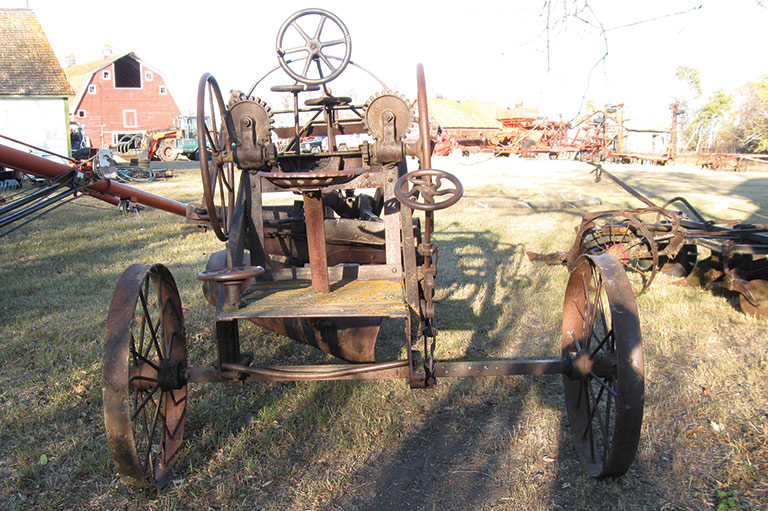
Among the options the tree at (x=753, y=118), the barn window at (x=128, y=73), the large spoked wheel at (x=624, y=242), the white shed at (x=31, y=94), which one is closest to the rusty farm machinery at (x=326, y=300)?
the large spoked wheel at (x=624, y=242)

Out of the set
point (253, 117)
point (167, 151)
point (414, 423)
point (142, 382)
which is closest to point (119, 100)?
point (167, 151)

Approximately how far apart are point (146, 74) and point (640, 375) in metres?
44.4

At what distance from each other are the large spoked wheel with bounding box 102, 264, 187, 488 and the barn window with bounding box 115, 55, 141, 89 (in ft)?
139

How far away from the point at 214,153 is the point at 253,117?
59cm

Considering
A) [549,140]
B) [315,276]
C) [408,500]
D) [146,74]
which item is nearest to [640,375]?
[408,500]

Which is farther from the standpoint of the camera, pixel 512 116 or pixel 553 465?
pixel 512 116

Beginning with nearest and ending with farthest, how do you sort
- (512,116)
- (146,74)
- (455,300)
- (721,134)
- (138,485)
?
(138,485)
(455,300)
(512,116)
(146,74)
(721,134)

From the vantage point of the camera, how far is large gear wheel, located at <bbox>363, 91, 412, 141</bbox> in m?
3.82

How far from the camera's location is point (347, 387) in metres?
3.88

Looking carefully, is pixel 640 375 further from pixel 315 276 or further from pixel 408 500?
pixel 315 276

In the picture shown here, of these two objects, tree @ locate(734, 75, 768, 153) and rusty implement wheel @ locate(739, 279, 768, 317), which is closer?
rusty implement wheel @ locate(739, 279, 768, 317)

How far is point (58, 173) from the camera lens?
5.99 m

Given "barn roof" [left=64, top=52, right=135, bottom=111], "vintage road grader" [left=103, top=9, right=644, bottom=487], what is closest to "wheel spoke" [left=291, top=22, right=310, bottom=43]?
"vintage road grader" [left=103, top=9, right=644, bottom=487]

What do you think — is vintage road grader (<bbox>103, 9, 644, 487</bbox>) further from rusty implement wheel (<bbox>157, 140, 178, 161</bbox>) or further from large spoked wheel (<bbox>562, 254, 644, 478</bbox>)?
rusty implement wheel (<bbox>157, 140, 178, 161</bbox>)
